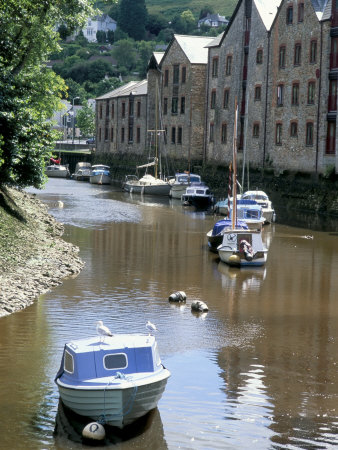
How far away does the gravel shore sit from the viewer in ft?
87.0

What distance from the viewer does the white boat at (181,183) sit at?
245 feet

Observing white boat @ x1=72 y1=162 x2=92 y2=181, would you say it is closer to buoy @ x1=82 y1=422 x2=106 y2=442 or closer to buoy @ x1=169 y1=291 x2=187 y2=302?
buoy @ x1=169 y1=291 x2=187 y2=302

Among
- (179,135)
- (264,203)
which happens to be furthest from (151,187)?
(264,203)

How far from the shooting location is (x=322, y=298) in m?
29.9

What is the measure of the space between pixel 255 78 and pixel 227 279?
41930 millimetres

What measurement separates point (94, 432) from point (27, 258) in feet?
55.2

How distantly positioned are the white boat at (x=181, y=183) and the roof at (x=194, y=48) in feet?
51.1

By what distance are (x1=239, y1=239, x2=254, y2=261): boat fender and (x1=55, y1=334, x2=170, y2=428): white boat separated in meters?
20.4

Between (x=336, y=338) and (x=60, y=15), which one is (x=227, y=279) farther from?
(x=60, y=15)

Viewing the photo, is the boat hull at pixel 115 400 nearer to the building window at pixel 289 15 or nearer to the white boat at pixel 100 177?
the building window at pixel 289 15

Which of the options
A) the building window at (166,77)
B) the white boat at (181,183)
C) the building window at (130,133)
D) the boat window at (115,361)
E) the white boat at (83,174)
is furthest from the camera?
the white boat at (83,174)

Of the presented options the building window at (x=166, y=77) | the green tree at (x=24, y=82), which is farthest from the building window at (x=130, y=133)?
the green tree at (x=24, y=82)

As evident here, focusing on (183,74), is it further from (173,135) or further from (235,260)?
(235,260)

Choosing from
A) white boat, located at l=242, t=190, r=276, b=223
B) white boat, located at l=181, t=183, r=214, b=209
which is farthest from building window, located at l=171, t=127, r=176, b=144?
white boat, located at l=242, t=190, r=276, b=223
